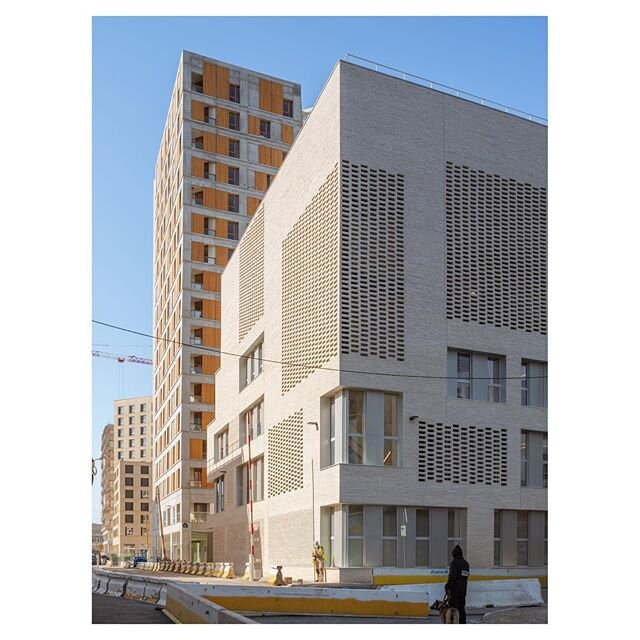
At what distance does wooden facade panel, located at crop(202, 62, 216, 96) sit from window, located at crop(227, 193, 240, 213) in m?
7.37

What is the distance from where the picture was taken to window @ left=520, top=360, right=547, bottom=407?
35969mm

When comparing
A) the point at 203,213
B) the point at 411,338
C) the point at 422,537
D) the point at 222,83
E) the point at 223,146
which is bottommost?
the point at 422,537

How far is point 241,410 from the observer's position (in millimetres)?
47375

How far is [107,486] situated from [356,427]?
141 metres

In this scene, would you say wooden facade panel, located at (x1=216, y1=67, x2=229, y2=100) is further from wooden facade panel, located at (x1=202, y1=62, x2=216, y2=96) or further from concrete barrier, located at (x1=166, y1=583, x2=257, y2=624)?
concrete barrier, located at (x1=166, y1=583, x2=257, y2=624)

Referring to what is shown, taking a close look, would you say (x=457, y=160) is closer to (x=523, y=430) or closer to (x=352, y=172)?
(x=352, y=172)

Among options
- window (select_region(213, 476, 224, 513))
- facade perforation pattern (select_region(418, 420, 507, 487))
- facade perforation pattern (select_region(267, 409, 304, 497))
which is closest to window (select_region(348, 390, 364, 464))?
facade perforation pattern (select_region(418, 420, 507, 487))

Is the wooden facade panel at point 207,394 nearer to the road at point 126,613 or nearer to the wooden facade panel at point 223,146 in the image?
the wooden facade panel at point 223,146

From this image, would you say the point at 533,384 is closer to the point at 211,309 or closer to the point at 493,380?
the point at 493,380

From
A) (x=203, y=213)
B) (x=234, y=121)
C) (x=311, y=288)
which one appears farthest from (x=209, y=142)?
(x=311, y=288)

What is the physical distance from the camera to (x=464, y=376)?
34.5 m
